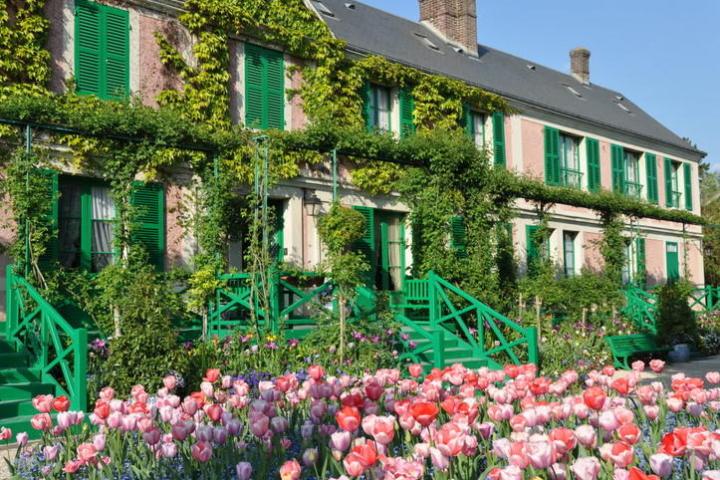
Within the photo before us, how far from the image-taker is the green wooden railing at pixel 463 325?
9.55m

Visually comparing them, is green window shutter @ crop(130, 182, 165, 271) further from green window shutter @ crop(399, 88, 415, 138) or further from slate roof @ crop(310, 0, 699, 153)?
green window shutter @ crop(399, 88, 415, 138)

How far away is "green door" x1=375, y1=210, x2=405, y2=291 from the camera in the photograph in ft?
43.6

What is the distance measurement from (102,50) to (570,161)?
12087 millimetres

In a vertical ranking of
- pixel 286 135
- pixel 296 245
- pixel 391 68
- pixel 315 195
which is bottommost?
pixel 296 245

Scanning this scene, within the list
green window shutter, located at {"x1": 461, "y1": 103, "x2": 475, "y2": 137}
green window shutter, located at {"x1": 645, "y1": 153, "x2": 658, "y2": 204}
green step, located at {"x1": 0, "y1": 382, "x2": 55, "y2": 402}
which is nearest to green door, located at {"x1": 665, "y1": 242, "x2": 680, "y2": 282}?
green window shutter, located at {"x1": 645, "y1": 153, "x2": 658, "y2": 204}

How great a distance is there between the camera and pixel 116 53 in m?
10.3

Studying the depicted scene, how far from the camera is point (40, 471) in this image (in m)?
3.49

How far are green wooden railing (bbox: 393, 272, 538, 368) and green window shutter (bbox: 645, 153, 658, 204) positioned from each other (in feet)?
37.2

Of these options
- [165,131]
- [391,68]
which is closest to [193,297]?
[165,131]

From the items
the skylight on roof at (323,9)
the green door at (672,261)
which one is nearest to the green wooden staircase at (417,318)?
the skylight on roof at (323,9)

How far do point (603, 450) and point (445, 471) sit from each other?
540 millimetres

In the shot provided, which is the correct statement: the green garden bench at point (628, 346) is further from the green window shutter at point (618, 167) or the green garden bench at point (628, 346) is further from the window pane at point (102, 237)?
the green window shutter at point (618, 167)

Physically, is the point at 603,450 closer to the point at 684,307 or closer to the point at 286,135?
the point at 286,135

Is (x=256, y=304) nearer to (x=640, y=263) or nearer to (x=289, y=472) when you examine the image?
(x=289, y=472)
